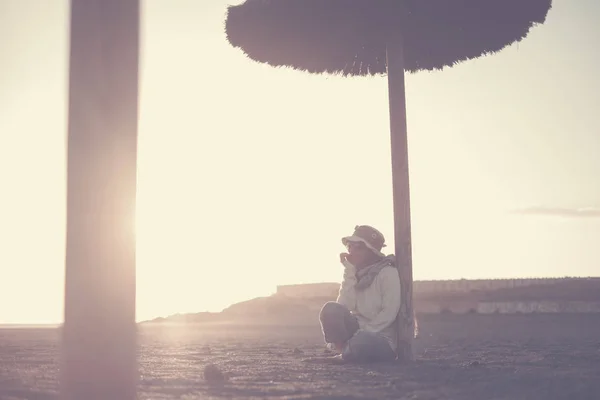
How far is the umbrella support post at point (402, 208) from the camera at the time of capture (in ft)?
22.3

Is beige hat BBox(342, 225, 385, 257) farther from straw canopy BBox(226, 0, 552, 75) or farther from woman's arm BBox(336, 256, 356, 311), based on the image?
straw canopy BBox(226, 0, 552, 75)

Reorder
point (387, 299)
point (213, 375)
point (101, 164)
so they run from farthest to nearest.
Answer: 1. point (387, 299)
2. point (213, 375)
3. point (101, 164)

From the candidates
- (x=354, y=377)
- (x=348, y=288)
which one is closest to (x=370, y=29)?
(x=348, y=288)

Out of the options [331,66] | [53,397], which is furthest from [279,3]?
[53,397]

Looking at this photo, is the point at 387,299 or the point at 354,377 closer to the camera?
the point at 354,377

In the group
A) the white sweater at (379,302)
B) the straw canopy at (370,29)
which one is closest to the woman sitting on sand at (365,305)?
the white sweater at (379,302)

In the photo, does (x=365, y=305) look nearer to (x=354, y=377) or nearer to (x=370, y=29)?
(x=354, y=377)

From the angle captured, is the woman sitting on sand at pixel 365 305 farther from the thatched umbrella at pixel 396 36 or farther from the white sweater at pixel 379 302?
the thatched umbrella at pixel 396 36

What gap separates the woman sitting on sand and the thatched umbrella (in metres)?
0.22

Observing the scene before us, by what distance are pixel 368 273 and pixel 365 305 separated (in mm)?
287

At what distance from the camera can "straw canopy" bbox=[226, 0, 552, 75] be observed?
23.3 ft

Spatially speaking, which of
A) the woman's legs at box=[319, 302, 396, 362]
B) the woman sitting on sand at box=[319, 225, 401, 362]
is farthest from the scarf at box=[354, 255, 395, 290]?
the woman's legs at box=[319, 302, 396, 362]

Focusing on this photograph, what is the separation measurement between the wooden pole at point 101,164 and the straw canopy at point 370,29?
17.8 feet

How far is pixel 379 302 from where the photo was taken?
671 cm
